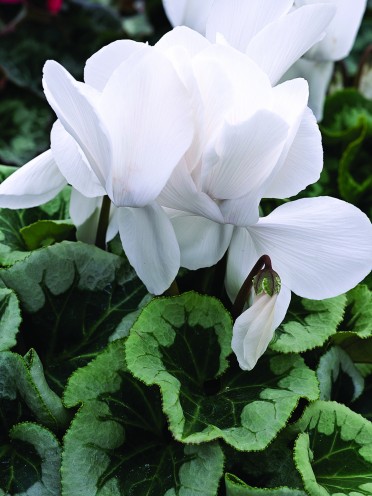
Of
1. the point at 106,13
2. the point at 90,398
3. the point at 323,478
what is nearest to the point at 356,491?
the point at 323,478

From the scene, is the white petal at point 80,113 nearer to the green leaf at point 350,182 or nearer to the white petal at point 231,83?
the white petal at point 231,83

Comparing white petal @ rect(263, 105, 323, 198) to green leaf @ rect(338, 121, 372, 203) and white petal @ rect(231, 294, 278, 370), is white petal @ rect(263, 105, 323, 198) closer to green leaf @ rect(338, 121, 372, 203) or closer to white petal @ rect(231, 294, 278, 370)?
white petal @ rect(231, 294, 278, 370)

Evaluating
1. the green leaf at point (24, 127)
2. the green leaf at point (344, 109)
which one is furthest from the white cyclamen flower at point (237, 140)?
the green leaf at point (24, 127)

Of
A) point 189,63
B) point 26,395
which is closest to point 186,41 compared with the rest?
point 189,63

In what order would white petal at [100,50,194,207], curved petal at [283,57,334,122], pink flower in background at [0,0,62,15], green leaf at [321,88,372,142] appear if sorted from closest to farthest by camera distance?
white petal at [100,50,194,207]
curved petal at [283,57,334,122]
green leaf at [321,88,372,142]
pink flower in background at [0,0,62,15]

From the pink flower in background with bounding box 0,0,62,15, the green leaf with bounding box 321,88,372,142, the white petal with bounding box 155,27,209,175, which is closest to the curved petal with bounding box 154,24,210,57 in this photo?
the white petal with bounding box 155,27,209,175

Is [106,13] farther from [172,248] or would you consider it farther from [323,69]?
[172,248]
